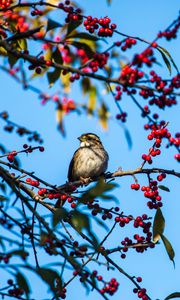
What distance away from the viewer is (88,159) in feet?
26.8

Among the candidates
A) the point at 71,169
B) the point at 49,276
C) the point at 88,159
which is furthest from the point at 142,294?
the point at 71,169

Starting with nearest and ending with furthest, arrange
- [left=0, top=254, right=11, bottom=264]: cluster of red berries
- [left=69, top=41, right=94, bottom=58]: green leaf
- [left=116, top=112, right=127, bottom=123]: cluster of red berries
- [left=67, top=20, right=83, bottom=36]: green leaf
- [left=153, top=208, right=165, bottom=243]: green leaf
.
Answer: [left=0, top=254, right=11, bottom=264]: cluster of red berries
[left=116, top=112, right=127, bottom=123]: cluster of red berries
[left=69, top=41, right=94, bottom=58]: green leaf
[left=67, top=20, right=83, bottom=36]: green leaf
[left=153, top=208, right=165, bottom=243]: green leaf

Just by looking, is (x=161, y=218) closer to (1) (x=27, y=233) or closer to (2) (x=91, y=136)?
(1) (x=27, y=233)

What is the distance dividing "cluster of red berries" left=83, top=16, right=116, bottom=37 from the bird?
4.05 metres

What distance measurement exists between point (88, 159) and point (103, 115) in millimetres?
2901

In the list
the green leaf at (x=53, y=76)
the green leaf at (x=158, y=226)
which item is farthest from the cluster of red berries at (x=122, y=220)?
the green leaf at (x=53, y=76)

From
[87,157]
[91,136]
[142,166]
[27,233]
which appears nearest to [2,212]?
[27,233]

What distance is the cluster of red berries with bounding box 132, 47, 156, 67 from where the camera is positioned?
2.78 m

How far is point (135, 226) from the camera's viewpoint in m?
4.38

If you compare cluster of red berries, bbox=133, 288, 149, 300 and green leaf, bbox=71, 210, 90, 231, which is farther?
cluster of red berries, bbox=133, 288, 149, 300

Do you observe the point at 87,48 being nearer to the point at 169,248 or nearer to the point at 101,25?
the point at 101,25

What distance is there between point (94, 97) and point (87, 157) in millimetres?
2861

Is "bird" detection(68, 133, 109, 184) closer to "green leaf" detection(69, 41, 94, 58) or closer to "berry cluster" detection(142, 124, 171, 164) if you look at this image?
"berry cluster" detection(142, 124, 171, 164)

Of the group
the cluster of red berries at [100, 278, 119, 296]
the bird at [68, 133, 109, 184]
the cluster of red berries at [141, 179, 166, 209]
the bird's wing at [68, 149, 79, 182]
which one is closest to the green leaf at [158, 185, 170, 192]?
the cluster of red berries at [141, 179, 166, 209]
